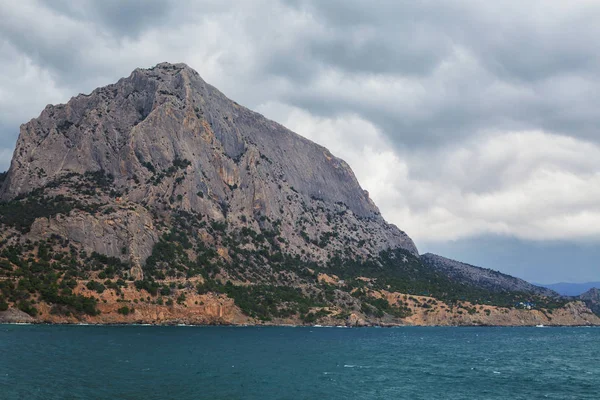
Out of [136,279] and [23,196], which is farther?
[23,196]

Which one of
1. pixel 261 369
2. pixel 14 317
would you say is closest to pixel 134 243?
pixel 14 317

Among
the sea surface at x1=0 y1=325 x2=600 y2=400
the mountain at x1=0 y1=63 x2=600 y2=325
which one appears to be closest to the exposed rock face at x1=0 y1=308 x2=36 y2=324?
the mountain at x1=0 y1=63 x2=600 y2=325

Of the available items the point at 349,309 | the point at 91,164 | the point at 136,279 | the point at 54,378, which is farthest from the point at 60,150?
the point at 54,378

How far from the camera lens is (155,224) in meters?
164

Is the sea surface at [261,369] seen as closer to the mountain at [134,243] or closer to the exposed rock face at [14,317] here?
the exposed rock face at [14,317]

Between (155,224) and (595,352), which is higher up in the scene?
(155,224)

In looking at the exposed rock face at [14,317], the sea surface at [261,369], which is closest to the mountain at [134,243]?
the exposed rock face at [14,317]

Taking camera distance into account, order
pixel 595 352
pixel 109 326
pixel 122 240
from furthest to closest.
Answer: pixel 122 240, pixel 109 326, pixel 595 352

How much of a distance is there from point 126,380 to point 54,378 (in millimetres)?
7151

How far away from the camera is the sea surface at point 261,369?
54.9 m

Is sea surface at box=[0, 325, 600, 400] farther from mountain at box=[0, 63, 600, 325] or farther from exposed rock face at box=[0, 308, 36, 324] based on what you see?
mountain at box=[0, 63, 600, 325]

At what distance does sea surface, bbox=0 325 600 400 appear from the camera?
54938 mm

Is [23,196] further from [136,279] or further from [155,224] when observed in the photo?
[136,279]

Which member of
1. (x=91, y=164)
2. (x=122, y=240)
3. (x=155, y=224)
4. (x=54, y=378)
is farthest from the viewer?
(x=91, y=164)
